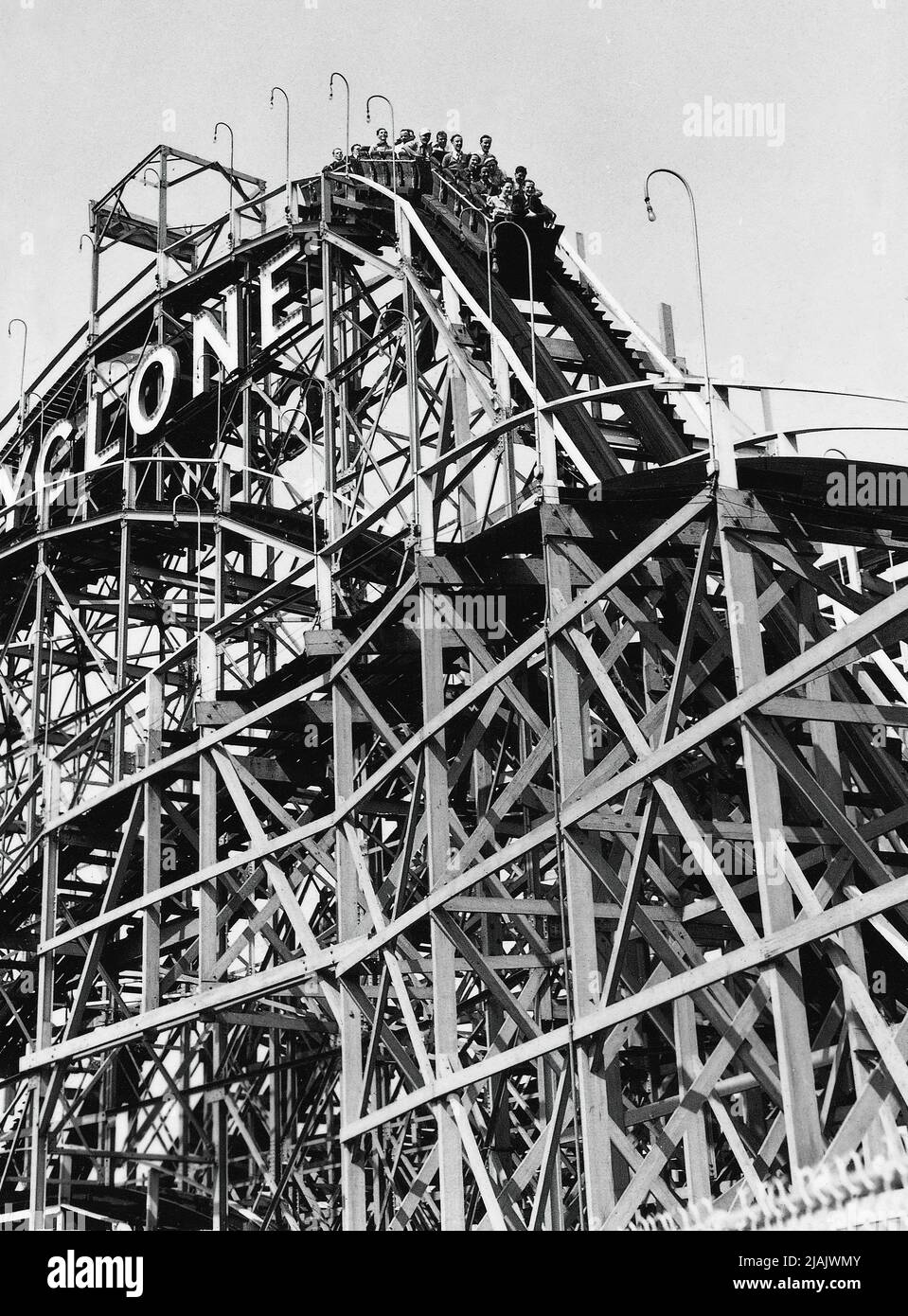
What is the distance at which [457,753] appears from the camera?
61.3 feet

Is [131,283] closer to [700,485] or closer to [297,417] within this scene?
[297,417]

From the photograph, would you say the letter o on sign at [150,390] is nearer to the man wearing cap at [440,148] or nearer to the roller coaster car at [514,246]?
the man wearing cap at [440,148]

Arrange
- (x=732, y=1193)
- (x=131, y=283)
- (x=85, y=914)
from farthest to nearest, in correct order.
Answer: (x=131, y=283), (x=85, y=914), (x=732, y=1193)

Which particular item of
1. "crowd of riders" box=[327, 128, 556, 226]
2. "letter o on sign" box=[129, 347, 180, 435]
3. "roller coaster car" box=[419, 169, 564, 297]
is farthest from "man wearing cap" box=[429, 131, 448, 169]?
"letter o on sign" box=[129, 347, 180, 435]

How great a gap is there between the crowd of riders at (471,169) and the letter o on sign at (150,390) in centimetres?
420

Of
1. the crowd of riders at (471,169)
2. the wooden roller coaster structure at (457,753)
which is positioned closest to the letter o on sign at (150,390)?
the wooden roller coaster structure at (457,753)

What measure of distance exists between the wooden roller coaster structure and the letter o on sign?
0.28ft

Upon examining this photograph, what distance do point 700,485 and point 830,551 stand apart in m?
4.12

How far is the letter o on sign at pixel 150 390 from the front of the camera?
28234 millimetres

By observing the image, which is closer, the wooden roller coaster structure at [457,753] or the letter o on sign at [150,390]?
the wooden roller coaster structure at [457,753]

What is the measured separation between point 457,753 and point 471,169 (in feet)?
29.6

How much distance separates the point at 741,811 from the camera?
57.0 feet

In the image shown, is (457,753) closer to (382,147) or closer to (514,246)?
(514,246)
